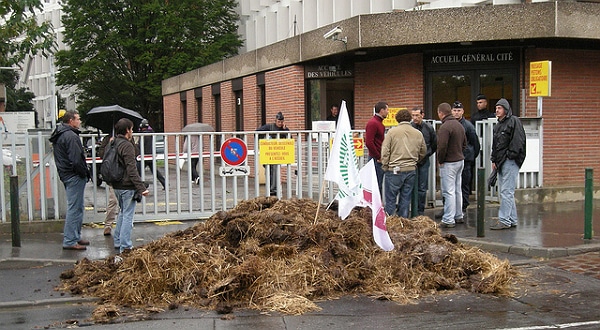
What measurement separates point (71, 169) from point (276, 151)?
388 cm

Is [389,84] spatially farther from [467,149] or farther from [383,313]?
[383,313]

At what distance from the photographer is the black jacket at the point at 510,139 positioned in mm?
10641

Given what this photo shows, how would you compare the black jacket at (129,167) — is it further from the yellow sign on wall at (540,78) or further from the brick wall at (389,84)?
the brick wall at (389,84)

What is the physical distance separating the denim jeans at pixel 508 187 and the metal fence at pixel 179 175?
237 cm

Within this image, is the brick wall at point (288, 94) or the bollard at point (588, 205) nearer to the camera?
the bollard at point (588, 205)

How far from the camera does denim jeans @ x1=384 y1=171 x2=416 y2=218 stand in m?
10.7

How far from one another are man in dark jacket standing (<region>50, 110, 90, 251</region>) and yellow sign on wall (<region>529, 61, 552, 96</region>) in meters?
8.74

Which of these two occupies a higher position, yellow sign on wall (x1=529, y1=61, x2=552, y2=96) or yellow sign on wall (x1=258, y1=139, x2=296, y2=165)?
yellow sign on wall (x1=529, y1=61, x2=552, y2=96)

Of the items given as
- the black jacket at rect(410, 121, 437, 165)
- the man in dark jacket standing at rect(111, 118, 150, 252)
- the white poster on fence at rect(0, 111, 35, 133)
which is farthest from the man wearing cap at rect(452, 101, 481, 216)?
the white poster on fence at rect(0, 111, 35, 133)

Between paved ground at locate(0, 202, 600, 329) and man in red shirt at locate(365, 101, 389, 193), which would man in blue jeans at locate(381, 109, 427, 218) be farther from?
paved ground at locate(0, 202, 600, 329)

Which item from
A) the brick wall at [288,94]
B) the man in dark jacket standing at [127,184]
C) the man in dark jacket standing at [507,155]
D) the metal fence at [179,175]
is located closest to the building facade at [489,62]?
the brick wall at [288,94]

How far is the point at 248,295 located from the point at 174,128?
26098 mm

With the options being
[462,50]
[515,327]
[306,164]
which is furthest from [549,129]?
[515,327]

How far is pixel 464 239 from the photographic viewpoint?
10133 millimetres
